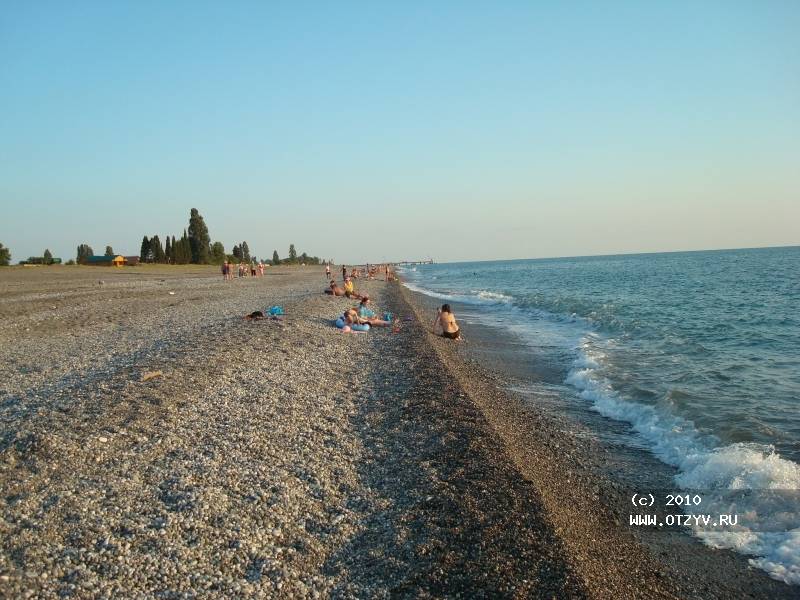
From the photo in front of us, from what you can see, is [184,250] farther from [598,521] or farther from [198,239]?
[598,521]

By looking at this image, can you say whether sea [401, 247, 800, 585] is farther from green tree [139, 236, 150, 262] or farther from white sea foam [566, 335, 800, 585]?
green tree [139, 236, 150, 262]

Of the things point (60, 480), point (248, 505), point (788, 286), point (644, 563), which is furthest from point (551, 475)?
point (788, 286)

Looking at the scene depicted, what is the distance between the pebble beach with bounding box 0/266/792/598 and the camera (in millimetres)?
4941

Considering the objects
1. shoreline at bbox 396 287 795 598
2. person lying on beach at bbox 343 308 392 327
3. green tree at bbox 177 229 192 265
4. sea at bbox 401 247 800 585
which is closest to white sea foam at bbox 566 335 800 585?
sea at bbox 401 247 800 585

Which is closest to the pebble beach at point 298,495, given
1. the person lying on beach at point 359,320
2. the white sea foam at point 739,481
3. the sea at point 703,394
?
the white sea foam at point 739,481

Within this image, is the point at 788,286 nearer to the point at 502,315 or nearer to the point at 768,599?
the point at 502,315

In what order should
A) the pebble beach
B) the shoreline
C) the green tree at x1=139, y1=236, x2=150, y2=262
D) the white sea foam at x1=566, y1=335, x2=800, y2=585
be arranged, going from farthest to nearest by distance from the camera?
the green tree at x1=139, y1=236, x2=150, y2=262 → the white sea foam at x1=566, y1=335, x2=800, y2=585 → the shoreline → the pebble beach

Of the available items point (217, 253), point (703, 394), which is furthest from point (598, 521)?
point (217, 253)

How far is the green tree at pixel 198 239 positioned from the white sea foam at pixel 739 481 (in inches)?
3480

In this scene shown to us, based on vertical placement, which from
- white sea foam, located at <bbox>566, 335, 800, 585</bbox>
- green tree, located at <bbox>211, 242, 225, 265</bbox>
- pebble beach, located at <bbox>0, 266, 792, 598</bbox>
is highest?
green tree, located at <bbox>211, 242, 225, 265</bbox>

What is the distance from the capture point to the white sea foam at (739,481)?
20.1 feet

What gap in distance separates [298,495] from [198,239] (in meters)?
91.4

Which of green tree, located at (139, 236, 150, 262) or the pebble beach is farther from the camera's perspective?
green tree, located at (139, 236, 150, 262)

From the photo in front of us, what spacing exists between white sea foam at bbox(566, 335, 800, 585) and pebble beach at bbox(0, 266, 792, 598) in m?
0.41
